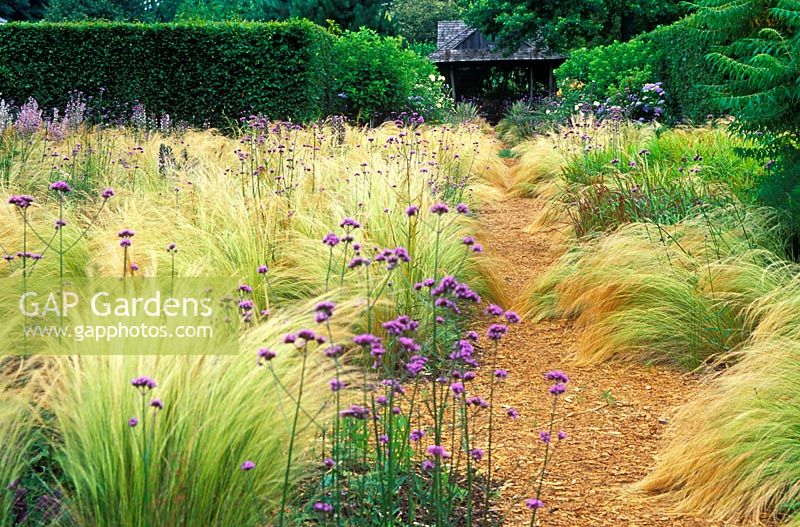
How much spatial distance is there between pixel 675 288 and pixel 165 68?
1230 cm

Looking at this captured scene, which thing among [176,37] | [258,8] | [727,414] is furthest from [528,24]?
[727,414]

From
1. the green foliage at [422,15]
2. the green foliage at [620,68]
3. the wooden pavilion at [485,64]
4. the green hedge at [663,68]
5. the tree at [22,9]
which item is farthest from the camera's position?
the green foliage at [422,15]

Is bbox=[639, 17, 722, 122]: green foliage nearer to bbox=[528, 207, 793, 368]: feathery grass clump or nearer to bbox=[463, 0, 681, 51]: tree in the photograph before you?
bbox=[528, 207, 793, 368]: feathery grass clump

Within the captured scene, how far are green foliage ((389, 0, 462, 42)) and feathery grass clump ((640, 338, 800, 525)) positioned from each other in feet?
151

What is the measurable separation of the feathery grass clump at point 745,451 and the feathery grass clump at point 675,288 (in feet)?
2.71

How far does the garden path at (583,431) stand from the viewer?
10.2 ft

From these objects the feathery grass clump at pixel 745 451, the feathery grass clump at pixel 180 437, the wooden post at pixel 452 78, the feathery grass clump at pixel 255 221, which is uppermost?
the wooden post at pixel 452 78

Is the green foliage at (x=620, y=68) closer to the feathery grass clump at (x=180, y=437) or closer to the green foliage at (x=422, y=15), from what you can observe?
the feathery grass clump at (x=180, y=437)

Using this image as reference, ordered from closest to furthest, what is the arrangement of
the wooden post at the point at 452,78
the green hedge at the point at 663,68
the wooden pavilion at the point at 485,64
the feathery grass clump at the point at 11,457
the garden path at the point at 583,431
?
the feathery grass clump at the point at 11,457, the garden path at the point at 583,431, the green hedge at the point at 663,68, the wooden pavilion at the point at 485,64, the wooden post at the point at 452,78

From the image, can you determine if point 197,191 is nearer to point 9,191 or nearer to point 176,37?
point 9,191

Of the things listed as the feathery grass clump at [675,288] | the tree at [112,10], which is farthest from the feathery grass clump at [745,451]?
the tree at [112,10]

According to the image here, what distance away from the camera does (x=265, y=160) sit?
22.3 ft

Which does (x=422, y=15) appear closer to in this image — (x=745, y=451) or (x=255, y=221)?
(x=255, y=221)

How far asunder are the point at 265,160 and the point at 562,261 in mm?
2487
